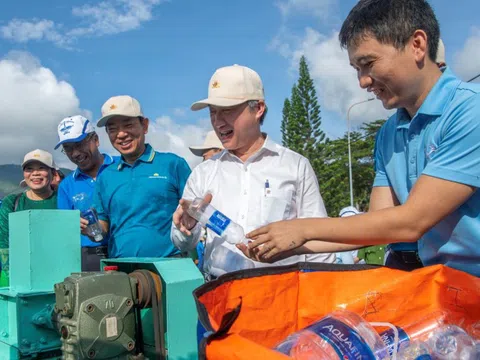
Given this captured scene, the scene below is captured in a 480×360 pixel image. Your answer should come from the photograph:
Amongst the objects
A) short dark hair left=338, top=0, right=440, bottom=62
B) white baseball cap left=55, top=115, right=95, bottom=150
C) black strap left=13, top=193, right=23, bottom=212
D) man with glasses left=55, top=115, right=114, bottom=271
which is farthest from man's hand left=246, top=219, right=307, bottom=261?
black strap left=13, top=193, right=23, bottom=212

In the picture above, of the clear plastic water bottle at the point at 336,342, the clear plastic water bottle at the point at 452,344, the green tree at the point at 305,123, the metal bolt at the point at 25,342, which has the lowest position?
the metal bolt at the point at 25,342

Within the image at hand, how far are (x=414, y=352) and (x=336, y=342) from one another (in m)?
0.27

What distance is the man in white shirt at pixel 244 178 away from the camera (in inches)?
93.6

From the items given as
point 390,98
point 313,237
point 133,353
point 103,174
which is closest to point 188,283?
point 133,353

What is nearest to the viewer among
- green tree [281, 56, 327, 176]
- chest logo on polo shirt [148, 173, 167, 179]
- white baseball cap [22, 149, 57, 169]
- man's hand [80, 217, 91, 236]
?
man's hand [80, 217, 91, 236]

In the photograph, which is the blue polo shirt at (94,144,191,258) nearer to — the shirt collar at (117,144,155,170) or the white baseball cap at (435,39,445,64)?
the shirt collar at (117,144,155,170)

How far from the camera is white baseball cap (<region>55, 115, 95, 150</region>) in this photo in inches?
155

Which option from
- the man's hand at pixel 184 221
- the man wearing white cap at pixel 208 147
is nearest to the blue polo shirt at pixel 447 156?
the man's hand at pixel 184 221

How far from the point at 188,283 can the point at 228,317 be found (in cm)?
55

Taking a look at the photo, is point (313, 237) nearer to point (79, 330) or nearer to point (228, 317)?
point (228, 317)

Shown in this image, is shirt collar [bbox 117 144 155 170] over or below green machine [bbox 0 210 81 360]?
over

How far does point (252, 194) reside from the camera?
2.43 metres

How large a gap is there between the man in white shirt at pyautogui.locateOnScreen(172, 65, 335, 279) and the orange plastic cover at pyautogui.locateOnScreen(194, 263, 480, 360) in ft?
2.43

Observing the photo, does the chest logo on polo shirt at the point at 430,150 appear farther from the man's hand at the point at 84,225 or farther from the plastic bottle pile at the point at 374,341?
the man's hand at the point at 84,225
